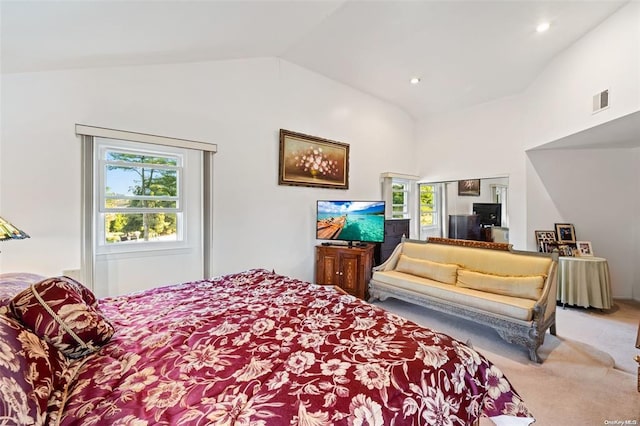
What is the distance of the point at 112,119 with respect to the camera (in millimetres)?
2613

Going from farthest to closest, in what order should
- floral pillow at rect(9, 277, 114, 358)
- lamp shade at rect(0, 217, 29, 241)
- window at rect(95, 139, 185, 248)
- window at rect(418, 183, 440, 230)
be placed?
window at rect(418, 183, 440, 230)
window at rect(95, 139, 185, 248)
lamp shade at rect(0, 217, 29, 241)
floral pillow at rect(9, 277, 114, 358)

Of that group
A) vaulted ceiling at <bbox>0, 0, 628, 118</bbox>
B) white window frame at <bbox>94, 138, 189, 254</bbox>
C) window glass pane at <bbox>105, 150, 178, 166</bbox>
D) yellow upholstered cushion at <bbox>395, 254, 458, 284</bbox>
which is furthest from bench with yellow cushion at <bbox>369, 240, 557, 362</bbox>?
window glass pane at <bbox>105, 150, 178, 166</bbox>

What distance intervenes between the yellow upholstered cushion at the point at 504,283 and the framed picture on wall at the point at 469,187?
222 cm

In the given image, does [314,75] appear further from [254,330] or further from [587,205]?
[587,205]

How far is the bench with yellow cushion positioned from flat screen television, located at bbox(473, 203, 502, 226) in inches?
61.7

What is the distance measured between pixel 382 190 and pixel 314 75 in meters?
2.24

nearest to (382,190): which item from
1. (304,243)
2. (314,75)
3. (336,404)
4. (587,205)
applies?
(304,243)

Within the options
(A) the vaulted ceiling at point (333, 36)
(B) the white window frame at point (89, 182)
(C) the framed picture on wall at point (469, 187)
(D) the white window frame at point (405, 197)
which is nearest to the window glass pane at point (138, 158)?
(B) the white window frame at point (89, 182)

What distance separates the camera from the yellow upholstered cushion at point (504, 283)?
2.60 meters

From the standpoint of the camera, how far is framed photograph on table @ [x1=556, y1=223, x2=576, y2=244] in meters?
3.94

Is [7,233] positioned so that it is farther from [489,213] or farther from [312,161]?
[489,213]

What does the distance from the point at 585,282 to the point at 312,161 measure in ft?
12.5

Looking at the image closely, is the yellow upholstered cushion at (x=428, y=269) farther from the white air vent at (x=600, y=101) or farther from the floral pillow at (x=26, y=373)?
the floral pillow at (x=26, y=373)

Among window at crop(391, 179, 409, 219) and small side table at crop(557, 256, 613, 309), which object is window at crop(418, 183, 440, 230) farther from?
small side table at crop(557, 256, 613, 309)
